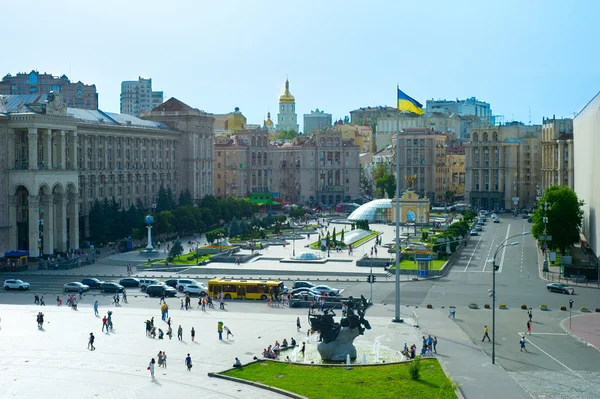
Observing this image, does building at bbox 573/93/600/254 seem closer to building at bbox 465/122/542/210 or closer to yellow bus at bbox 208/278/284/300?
yellow bus at bbox 208/278/284/300

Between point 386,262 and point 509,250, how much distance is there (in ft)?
58.4

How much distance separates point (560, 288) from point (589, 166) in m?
25.5

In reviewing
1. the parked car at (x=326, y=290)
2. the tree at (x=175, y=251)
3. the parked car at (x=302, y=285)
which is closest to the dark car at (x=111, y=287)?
the parked car at (x=302, y=285)

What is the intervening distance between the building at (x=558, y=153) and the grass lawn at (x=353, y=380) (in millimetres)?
77892

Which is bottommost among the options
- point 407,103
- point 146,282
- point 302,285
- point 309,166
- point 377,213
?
point 302,285

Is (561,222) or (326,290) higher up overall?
(561,222)

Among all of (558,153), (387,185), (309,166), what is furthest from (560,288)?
(309,166)

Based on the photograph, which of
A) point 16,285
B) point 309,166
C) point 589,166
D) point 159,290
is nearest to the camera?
point 159,290

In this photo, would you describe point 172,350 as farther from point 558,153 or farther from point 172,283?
point 558,153

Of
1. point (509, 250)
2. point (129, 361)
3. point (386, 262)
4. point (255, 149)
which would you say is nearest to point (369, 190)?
point (255, 149)

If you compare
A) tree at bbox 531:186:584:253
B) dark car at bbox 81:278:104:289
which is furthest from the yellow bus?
tree at bbox 531:186:584:253

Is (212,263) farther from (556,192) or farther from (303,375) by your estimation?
(303,375)

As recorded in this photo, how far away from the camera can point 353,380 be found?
34188 mm

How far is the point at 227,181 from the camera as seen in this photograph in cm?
14575
